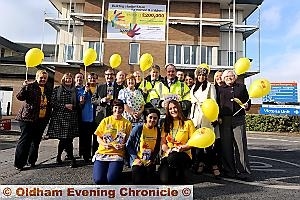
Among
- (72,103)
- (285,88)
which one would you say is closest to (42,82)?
(72,103)

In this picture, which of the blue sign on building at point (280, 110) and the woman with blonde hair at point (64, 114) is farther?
the blue sign on building at point (280, 110)

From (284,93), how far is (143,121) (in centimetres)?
2903

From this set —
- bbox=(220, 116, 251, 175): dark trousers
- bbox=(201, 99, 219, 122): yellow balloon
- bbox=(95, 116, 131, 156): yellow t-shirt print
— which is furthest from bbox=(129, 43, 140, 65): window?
bbox=(95, 116, 131, 156): yellow t-shirt print

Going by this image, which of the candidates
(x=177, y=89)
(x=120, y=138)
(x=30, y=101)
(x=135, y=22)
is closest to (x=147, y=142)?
(x=120, y=138)

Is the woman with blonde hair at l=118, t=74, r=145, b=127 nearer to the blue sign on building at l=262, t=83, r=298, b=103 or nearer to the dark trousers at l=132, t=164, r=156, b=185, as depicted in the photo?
the dark trousers at l=132, t=164, r=156, b=185

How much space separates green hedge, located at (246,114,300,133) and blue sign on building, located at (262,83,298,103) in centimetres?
689

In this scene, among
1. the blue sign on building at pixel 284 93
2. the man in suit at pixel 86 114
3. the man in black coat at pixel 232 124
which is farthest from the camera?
the blue sign on building at pixel 284 93

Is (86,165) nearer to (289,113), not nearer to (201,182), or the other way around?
(201,182)

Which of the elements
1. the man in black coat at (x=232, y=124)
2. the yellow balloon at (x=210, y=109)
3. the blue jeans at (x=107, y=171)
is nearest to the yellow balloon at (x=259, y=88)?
the man in black coat at (x=232, y=124)

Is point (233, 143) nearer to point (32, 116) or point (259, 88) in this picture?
point (259, 88)

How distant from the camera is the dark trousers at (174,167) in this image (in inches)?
195

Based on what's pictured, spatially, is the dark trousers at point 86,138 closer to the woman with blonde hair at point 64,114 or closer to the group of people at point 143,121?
the group of people at point 143,121

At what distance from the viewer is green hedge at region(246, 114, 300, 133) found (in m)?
24.4

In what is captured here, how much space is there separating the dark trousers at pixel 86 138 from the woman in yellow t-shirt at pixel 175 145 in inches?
77.2
